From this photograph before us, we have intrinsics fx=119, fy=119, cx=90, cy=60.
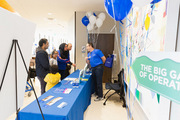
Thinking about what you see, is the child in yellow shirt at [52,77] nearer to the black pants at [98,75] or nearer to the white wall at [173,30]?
the black pants at [98,75]

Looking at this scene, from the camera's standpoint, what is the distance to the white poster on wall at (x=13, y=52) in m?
0.52

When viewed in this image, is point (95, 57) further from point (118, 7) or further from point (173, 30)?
point (173, 30)

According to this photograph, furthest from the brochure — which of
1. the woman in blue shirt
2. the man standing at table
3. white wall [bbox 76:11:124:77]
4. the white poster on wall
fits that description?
white wall [bbox 76:11:124:77]

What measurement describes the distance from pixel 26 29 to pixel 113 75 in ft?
14.0

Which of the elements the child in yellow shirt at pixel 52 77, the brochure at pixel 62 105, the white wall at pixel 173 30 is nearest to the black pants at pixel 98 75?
the child in yellow shirt at pixel 52 77

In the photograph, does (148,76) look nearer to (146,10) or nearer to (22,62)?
(22,62)

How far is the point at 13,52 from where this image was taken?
0.60 m

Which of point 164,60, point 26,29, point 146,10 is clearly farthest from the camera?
point 146,10

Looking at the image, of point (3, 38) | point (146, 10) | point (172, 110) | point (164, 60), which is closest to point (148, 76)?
point (164, 60)

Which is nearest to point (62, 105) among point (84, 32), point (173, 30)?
point (173, 30)

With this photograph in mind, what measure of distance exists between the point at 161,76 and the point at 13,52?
0.70 meters

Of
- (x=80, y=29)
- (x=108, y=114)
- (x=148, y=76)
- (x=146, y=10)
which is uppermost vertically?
(x=80, y=29)

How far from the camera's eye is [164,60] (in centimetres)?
50

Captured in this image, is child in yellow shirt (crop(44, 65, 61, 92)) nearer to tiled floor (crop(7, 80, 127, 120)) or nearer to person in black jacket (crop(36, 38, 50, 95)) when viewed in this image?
person in black jacket (crop(36, 38, 50, 95))
